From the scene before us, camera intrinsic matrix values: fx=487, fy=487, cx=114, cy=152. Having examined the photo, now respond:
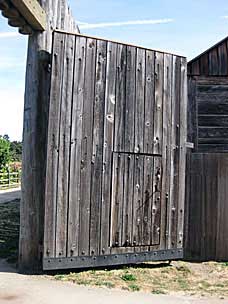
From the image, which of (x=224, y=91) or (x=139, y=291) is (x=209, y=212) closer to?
(x=139, y=291)

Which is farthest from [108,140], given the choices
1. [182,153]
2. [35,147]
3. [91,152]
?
[182,153]

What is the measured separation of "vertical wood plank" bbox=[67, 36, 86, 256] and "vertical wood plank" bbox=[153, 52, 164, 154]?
130cm

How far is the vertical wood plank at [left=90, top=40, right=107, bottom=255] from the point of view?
7.35m

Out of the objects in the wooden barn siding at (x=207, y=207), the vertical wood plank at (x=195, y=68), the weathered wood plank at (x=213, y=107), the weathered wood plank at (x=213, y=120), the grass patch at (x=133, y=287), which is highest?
the vertical wood plank at (x=195, y=68)

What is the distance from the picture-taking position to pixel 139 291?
627 centimetres

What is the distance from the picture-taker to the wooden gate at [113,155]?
718cm

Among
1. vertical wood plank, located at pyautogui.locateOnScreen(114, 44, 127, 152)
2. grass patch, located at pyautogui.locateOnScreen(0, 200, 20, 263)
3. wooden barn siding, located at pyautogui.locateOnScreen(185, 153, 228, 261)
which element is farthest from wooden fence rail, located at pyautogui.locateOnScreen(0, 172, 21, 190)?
vertical wood plank, located at pyautogui.locateOnScreen(114, 44, 127, 152)

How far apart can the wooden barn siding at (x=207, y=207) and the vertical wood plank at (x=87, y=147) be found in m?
2.10

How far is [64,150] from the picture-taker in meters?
7.20

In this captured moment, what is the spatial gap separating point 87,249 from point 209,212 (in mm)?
2468

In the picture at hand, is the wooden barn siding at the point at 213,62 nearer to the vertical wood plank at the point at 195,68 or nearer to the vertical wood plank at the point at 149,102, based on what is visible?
the vertical wood plank at the point at 195,68

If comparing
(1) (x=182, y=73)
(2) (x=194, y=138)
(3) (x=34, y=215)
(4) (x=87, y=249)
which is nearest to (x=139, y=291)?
(4) (x=87, y=249)

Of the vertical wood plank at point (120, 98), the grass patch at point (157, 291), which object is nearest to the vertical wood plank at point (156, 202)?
the vertical wood plank at point (120, 98)

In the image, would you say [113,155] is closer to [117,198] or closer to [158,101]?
[117,198]
